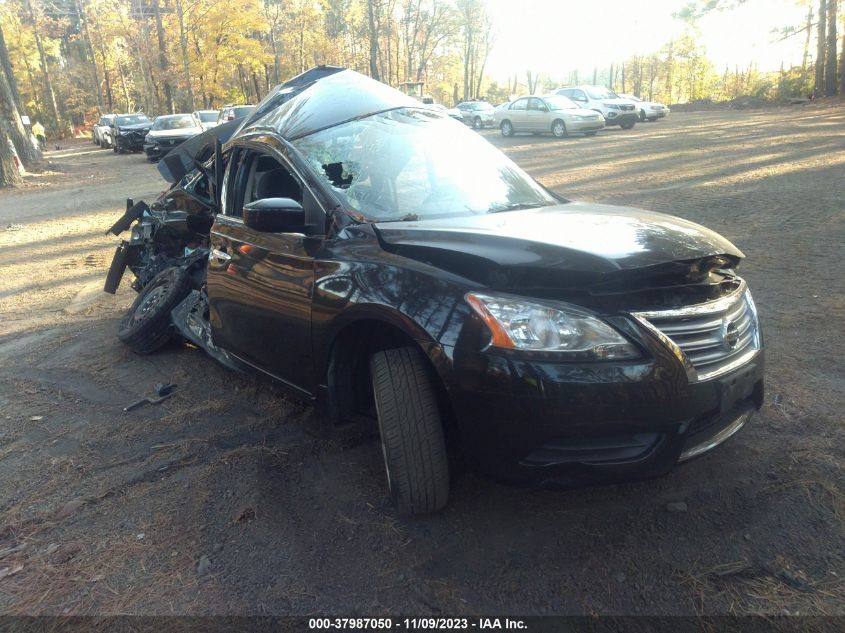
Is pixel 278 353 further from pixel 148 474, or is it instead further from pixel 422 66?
pixel 422 66

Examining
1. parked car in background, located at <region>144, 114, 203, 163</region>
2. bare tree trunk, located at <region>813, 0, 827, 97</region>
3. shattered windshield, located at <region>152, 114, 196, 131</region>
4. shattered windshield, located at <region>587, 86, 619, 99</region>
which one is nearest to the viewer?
parked car in background, located at <region>144, 114, 203, 163</region>

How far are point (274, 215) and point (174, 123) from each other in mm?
25273

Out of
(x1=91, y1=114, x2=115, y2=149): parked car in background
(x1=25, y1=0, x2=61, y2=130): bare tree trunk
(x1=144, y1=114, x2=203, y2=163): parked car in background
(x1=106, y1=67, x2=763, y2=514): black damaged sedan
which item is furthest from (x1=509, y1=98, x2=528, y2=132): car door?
(x1=25, y1=0, x2=61, y2=130): bare tree trunk

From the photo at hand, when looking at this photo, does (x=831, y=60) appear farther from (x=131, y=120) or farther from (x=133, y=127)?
(x=131, y=120)

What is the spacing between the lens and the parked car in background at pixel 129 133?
→ 3105cm

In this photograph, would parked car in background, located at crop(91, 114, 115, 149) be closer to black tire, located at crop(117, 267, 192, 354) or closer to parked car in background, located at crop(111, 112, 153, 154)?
parked car in background, located at crop(111, 112, 153, 154)

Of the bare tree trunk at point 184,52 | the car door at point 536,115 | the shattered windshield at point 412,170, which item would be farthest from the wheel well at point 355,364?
the bare tree trunk at point 184,52

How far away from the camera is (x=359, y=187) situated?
11.3ft

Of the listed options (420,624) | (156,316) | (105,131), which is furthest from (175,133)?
(420,624)

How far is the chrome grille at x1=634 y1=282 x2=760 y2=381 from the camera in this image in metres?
2.55

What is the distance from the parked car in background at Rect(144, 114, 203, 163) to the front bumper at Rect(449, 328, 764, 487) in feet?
77.2

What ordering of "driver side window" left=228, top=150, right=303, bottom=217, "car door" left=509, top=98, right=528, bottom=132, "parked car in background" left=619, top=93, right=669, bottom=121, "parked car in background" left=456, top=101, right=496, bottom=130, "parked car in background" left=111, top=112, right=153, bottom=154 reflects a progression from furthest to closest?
"parked car in background" left=456, top=101, right=496, bottom=130 → "parked car in background" left=111, top=112, right=153, bottom=154 → "parked car in background" left=619, top=93, right=669, bottom=121 → "car door" left=509, top=98, right=528, bottom=132 → "driver side window" left=228, top=150, right=303, bottom=217

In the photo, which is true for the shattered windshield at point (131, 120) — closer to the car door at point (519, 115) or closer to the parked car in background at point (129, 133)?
the parked car in background at point (129, 133)

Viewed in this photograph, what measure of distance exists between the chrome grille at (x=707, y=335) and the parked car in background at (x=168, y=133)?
23.7 m
